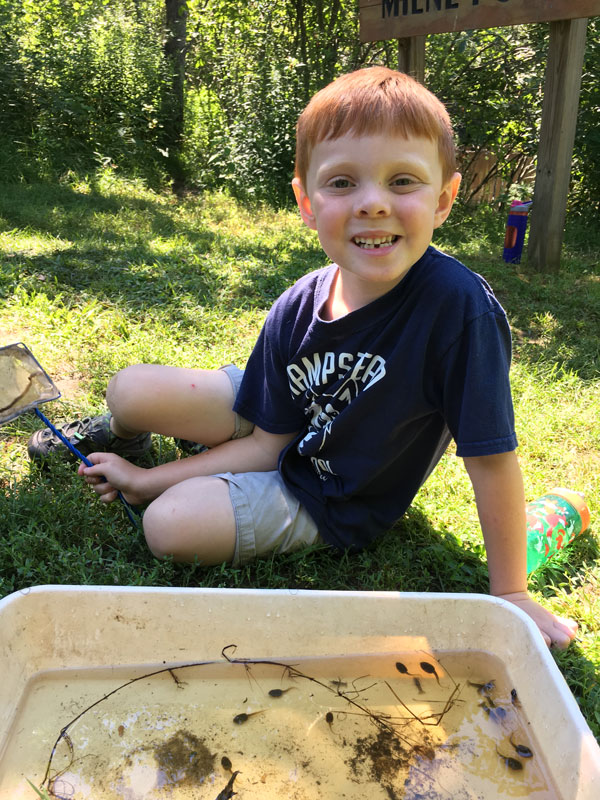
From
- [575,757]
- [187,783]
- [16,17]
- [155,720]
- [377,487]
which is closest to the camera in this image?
[575,757]

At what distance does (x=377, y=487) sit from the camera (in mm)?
1697

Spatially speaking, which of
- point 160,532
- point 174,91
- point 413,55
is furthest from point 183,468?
point 174,91

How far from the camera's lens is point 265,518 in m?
1.72

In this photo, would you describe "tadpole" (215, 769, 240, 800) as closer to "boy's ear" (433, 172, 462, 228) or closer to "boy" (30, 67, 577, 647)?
"boy" (30, 67, 577, 647)

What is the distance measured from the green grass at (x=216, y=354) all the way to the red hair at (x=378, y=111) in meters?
0.98

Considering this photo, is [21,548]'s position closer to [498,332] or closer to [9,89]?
[498,332]

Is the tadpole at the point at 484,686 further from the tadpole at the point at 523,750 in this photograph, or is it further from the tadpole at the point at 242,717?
the tadpole at the point at 242,717

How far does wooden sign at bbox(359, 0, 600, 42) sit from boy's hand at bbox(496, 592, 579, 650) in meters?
3.28

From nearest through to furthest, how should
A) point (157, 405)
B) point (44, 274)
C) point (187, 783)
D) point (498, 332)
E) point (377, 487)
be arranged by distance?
point (187, 783), point (498, 332), point (377, 487), point (157, 405), point (44, 274)

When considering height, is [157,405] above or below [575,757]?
above

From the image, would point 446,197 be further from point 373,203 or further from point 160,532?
point 160,532

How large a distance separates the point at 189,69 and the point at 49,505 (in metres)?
8.82

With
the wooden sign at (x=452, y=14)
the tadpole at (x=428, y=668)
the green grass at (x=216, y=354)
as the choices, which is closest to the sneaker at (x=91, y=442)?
the green grass at (x=216, y=354)

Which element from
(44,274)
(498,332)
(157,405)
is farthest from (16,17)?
(498,332)
